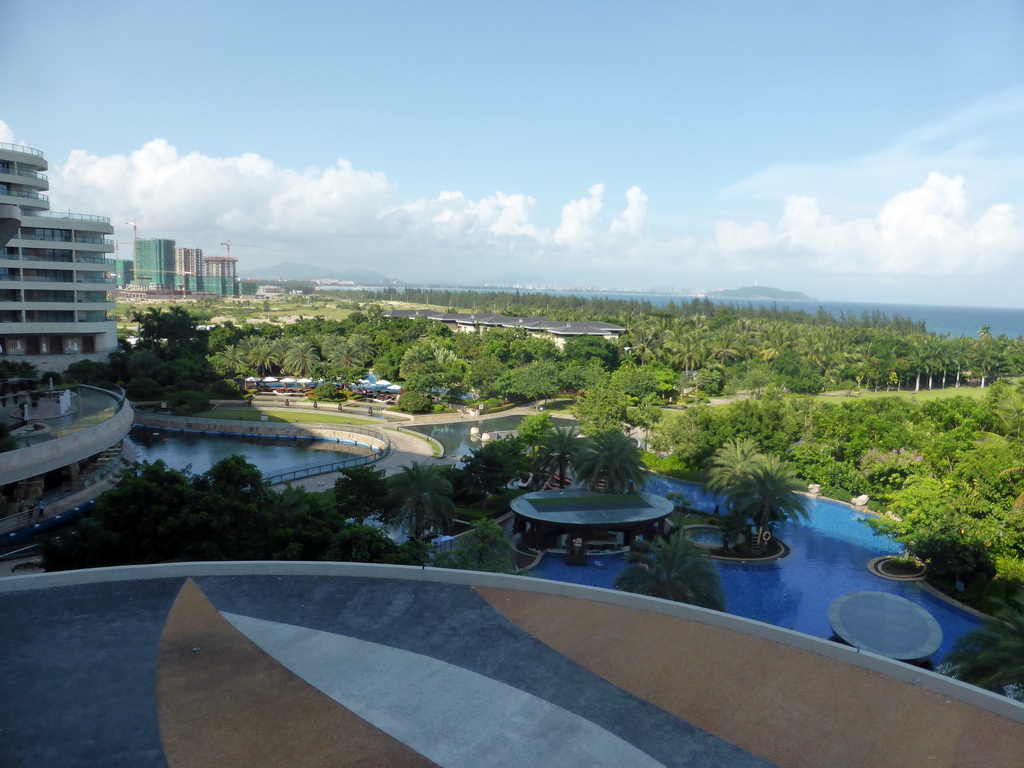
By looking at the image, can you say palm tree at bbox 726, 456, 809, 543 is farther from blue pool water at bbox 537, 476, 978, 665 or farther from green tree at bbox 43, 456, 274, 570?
green tree at bbox 43, 456, 274, 570

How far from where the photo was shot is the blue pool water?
22.3m

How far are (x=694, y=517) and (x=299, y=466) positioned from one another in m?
21.7

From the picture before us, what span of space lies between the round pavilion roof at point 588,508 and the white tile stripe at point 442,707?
15389 millimetres

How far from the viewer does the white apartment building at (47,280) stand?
53.0 meters

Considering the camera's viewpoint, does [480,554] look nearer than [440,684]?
No

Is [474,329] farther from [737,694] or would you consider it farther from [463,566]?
[737,694]

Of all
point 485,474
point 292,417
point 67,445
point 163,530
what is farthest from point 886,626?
point 292,417

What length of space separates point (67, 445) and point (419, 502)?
12026 millimetres

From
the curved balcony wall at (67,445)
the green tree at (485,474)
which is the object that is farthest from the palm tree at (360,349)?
the green tree at (485,474)

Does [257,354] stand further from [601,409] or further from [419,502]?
[419,502]

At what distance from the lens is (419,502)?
24984 millimetres

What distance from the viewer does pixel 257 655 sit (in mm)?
11578

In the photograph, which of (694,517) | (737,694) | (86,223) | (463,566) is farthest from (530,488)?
(86,223)

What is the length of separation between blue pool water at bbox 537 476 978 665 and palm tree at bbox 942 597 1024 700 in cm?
439
